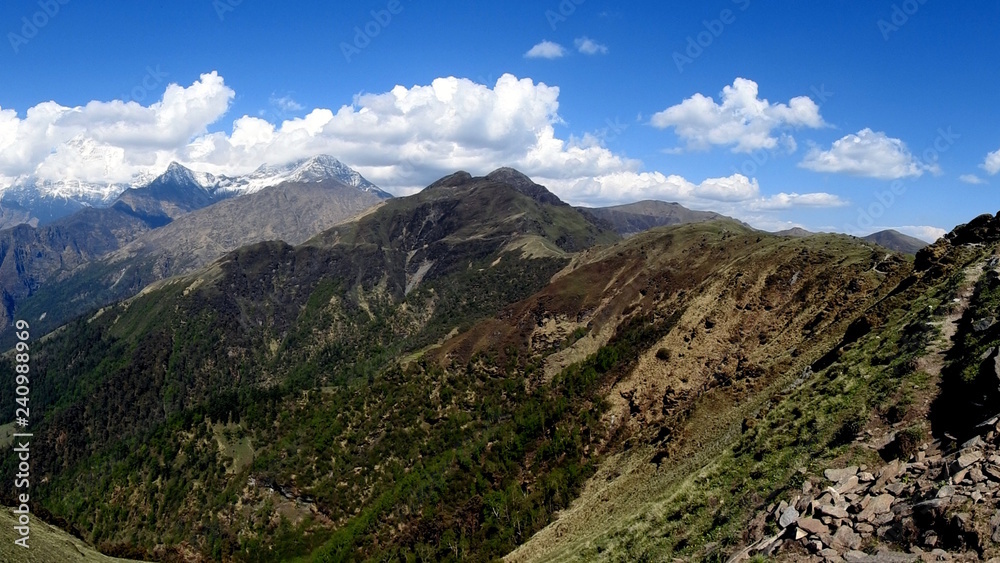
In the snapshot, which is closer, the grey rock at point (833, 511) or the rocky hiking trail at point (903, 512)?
the rocky hiking trail at point (903, 512)

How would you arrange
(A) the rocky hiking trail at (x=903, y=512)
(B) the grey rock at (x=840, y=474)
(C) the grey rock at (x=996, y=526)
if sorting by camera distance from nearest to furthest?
(C) the grey rock at (x=996, y=526) → (A) the rocky hiking trail at (x=903, y=512) → (B) the grey rock at (x=840, y=474)

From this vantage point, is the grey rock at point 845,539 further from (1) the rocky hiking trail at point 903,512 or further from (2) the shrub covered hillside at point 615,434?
(2) the shrub covered hillside at point 615,434

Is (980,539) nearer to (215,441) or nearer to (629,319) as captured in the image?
(629,319)

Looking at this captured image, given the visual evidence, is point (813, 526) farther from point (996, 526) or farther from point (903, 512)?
point (996, 526)

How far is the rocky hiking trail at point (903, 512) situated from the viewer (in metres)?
19.0

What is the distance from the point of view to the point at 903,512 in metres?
21.0

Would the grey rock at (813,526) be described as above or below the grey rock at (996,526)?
below

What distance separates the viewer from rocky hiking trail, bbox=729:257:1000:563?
18969 mm

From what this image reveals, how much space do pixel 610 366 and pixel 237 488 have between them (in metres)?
127

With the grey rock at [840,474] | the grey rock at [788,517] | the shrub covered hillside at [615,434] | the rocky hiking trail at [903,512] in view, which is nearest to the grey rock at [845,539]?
the rocky hiking trail at [903,512]

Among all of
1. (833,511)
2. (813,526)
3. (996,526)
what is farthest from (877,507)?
(996,526)

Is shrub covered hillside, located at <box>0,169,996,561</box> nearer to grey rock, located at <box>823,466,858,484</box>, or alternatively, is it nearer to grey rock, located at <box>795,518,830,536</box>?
grey rock, located at <box>823,466,858,484</box>

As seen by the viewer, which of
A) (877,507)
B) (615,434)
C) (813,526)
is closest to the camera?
(877,507)

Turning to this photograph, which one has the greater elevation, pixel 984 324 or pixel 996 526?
pixel 984 324
